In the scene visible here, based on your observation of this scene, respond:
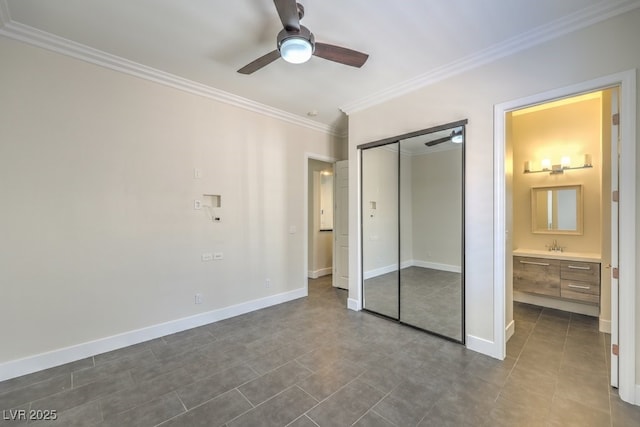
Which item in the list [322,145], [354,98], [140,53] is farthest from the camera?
[322,145]

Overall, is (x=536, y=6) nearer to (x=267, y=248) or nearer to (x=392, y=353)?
(x=392, y=353)

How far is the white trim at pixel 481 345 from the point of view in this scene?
262cm

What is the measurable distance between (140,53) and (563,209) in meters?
5.73

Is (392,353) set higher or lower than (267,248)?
lower

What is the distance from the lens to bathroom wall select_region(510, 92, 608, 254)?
11.9 ft

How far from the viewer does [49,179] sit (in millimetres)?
2447

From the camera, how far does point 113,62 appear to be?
2.72m

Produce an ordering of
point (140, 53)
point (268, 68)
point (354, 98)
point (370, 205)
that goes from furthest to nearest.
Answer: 1. point (370, 205)
2. point (354, 98)
3. point (268, 68)
4. point (140, 53)

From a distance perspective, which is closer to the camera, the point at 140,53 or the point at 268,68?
the point at 140,53

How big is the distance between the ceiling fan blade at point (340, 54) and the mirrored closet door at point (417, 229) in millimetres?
1320

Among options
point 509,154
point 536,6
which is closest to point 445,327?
point 509,154

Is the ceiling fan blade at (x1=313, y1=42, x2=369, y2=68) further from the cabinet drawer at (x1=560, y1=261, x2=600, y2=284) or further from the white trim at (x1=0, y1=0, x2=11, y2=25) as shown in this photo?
the cabinet drawer at (x1=560, y1=261, x2=600, y2=284)

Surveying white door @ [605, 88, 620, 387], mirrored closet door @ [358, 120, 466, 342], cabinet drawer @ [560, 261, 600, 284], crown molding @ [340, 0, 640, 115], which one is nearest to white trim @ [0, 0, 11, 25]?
crown molding @ [340, 0, 640, 115]

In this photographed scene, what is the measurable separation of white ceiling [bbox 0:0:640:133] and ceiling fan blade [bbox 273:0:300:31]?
31 cm
